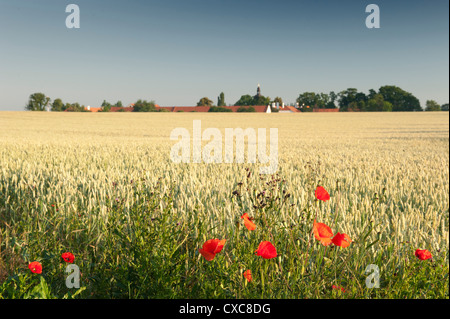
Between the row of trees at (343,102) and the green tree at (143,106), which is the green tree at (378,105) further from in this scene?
the green tree at (143,106)

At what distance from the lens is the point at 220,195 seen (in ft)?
11.6

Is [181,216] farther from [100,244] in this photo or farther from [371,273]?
[371,273]

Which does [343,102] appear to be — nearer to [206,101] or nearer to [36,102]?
[206,101]

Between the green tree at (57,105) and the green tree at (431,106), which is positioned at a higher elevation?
the green tree at (431,106)

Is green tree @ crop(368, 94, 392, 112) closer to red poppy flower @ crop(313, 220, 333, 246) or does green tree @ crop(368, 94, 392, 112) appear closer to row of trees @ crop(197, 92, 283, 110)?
row of trees @ crop(197, 92, 283, 110)

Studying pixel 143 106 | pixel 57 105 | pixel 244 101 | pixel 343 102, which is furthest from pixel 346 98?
pixel 57 105

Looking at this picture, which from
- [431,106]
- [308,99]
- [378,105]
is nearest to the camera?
[378,105]

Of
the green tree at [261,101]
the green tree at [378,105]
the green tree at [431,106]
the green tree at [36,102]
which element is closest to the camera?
the green tree at [36,102]

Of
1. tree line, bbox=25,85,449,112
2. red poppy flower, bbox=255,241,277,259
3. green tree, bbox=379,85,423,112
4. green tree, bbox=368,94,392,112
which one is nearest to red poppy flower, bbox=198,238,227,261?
red poppy flower, bbox=255,241,277,259

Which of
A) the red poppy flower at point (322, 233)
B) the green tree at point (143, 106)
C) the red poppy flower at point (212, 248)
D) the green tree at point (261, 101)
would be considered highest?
the green tree at point (261, 101)

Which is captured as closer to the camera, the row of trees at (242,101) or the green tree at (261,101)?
the row of trees at (242,101)

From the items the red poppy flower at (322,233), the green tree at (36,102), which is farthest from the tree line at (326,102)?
the red poppy flower at (322,233)
